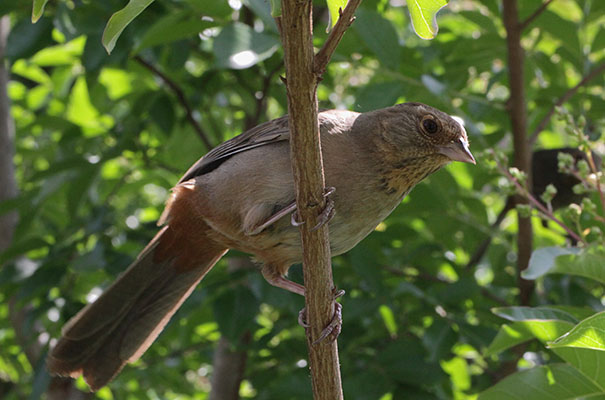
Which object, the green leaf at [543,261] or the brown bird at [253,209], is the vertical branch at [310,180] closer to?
the brown bird at [253,209]

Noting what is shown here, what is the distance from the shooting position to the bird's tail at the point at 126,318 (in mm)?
3322

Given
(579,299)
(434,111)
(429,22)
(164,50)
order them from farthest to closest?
(164,50)
(579,299)
(434,111)
(429,22)

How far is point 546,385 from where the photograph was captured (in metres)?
2.45

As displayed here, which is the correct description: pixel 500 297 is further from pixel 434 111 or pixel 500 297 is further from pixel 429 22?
pixel 429 22

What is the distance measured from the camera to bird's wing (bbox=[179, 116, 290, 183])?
9.77 ft

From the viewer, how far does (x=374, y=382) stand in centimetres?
355

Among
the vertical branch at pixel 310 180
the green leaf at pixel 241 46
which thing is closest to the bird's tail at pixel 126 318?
the green leaf at pixel 241 46

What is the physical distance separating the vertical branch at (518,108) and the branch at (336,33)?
86.7 inches

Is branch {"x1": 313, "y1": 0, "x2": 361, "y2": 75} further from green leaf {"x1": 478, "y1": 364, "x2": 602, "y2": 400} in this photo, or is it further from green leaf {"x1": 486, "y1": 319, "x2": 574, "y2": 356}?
green leaf {"x1": 478, "y1": 364, "x2": 602, "y2": 400}

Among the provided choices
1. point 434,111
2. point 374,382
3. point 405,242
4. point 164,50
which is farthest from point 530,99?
point 164,50

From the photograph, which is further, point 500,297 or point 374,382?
point 500,297

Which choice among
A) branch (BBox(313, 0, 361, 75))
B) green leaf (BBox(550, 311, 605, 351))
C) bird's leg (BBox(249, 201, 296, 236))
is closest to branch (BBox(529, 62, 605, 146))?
bird's leg (BBox(249, 201, 296, 236))

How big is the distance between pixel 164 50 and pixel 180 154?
26.0 inches

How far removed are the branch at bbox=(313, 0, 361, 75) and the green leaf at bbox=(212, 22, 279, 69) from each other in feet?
4.37
